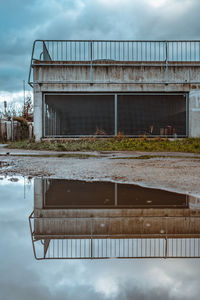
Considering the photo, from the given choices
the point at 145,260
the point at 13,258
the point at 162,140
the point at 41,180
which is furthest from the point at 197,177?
the point at 162,140

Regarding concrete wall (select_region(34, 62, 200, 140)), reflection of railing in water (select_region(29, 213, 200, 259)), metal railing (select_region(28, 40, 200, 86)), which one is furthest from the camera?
metal railing (select_region(28, 40, 200, 86))

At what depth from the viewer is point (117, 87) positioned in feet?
48.6

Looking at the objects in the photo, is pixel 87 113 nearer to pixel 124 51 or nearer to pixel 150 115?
pixel 150 115

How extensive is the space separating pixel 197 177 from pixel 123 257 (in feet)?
10.7

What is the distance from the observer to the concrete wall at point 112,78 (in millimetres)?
14641

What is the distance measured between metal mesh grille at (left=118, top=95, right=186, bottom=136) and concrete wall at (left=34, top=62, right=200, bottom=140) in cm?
63

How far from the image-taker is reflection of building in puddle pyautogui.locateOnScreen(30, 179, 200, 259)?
83.4 inches

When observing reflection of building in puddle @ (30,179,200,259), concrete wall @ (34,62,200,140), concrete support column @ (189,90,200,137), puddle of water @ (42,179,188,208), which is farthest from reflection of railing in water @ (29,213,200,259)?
concrete support column @ (189,90,200,137)

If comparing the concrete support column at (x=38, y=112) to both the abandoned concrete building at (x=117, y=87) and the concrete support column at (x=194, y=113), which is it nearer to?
the abandoned concrete building at (x=117, y=87)

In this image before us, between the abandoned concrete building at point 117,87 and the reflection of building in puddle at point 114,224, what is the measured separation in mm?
11355

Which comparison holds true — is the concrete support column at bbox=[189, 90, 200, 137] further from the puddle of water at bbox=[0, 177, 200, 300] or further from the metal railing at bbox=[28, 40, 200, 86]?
the puddle of water at bbox=[0, 177, 200, 300]

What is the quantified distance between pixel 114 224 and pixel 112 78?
41.8 feet

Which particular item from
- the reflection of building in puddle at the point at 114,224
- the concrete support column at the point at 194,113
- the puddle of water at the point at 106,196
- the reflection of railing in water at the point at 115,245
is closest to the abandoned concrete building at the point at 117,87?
the concrete support column at the point at 194,113

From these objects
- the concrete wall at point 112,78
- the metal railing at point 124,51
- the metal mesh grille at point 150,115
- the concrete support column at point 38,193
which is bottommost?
the concrete support column at point 38,193
